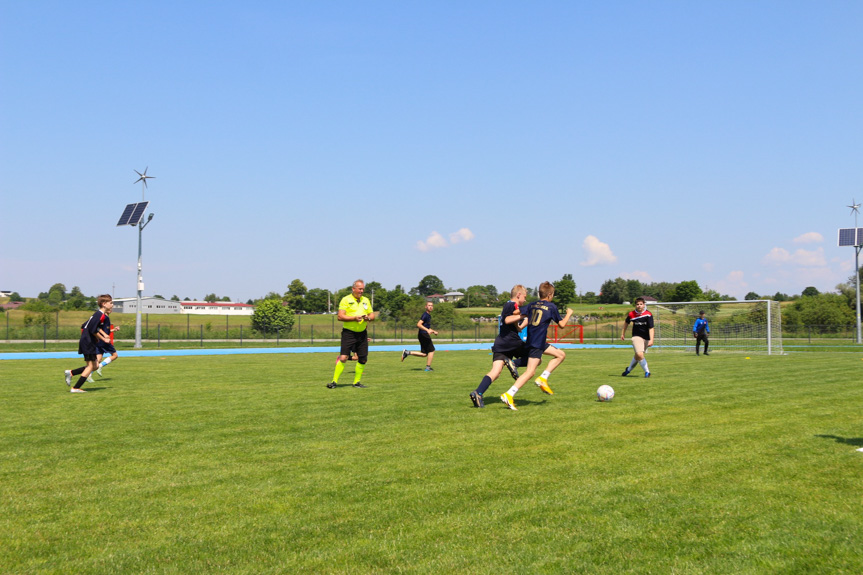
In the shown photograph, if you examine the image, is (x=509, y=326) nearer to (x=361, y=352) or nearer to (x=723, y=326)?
(x=361, y=352)

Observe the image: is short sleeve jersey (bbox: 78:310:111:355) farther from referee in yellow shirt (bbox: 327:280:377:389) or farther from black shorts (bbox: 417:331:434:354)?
black shorts (bbox: 417:331:434:354)

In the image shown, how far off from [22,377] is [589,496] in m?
16.5

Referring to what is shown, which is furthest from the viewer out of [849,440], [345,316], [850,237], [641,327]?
[850,237]

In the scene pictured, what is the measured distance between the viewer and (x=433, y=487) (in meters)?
5.16

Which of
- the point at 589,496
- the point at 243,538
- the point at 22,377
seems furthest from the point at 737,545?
the point at 22,377

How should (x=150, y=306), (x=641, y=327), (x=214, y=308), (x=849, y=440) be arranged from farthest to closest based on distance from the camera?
1. (x=214, y=308)
2. (x=150, y=306)
3. (x=641, y=327)
4. (x=849, y=440)

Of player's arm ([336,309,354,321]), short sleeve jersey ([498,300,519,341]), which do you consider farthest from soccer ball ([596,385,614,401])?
player's arm ([336,309,354,321])

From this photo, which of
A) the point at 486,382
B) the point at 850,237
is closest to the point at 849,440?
the point at 486,382

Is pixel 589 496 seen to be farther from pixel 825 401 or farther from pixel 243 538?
pixel 825 401

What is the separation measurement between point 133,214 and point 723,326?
36.2 m

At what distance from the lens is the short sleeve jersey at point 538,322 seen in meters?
10.2

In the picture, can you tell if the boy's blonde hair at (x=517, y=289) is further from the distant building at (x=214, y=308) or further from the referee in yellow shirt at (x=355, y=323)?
the distant building at (x=214, y=308)

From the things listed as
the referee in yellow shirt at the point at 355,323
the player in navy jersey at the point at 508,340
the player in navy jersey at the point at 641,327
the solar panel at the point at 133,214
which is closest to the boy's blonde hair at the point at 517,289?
the player in navy jersey at the point at 508,340

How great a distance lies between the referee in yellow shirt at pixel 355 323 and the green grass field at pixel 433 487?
2.57 meters
